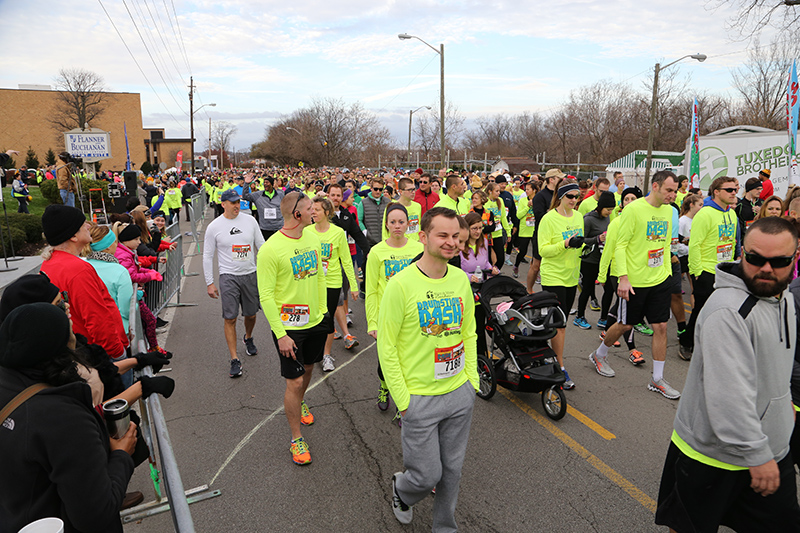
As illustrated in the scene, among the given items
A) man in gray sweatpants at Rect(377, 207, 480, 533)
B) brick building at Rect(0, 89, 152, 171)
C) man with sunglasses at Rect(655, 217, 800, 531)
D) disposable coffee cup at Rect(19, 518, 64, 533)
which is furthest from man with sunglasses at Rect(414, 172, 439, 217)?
brick building at Rect(0, 89, 152, 171)

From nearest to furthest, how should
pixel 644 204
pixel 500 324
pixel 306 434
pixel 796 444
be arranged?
pixel 796 444 → pixel 306 434 → pixel 500 324 → pixel 644 204

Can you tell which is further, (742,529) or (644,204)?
(644,204)

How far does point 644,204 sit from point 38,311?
5544mm

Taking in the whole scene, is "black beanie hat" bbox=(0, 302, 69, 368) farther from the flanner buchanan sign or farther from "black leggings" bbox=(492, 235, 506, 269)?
the flanner buchanan sign

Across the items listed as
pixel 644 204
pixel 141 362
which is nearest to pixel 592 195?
pixel 644 204

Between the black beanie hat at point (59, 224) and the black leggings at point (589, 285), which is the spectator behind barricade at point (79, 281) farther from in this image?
the black leggings at point (589, 285)

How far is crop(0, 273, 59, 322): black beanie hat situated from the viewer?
2293 mm

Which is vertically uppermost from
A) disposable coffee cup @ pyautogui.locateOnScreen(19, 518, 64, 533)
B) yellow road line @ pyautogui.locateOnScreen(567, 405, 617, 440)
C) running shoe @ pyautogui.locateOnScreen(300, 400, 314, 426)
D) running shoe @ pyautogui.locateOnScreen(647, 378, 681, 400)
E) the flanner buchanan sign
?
the flanner buchanan sign

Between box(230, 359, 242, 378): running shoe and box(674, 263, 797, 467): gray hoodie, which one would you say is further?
box(230, 359, 242, 378): running shoe

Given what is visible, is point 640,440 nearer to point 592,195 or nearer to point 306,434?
point 306,434

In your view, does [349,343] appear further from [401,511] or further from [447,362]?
[447,362]

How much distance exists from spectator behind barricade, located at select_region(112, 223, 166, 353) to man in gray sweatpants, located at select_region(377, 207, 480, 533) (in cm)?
376

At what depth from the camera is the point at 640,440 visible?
4477 millimetres

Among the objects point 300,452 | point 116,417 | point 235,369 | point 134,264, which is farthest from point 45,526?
point 134,264
